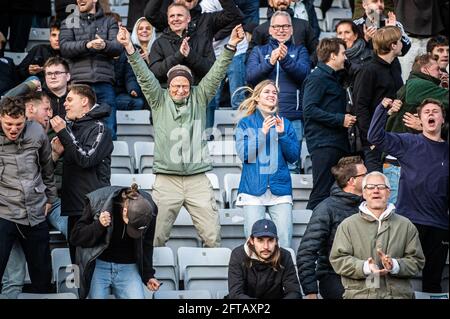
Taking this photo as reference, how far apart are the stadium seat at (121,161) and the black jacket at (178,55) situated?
2.46 ft

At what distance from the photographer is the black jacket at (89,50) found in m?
13.6

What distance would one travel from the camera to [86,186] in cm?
1185

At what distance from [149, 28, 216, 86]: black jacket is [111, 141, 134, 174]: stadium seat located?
75cm

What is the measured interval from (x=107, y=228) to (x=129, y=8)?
198 inches

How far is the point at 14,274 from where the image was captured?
11.4 metres

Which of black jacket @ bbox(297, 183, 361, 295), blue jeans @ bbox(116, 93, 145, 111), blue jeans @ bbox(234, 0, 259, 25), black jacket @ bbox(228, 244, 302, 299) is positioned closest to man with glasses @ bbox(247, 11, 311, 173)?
blue jeans @ bbox(116, 93, 145, 111)

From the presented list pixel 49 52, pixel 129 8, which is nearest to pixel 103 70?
pixel 49 52

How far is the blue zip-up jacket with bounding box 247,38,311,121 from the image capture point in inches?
535

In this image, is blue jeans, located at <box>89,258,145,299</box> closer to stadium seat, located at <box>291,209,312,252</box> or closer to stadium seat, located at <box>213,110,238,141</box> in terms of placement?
stadium seat, located at <box>291,209,312,252</box>

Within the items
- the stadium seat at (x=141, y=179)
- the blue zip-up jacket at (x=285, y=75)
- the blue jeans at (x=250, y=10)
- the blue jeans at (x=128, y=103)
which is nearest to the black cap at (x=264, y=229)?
the stadium seat at (x=141, y=179)

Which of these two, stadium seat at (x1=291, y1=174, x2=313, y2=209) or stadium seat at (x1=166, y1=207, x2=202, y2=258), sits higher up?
stadium seat at (x1=291, y1=174, x2=313, y2=209)

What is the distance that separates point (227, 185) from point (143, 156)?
3.27 ft

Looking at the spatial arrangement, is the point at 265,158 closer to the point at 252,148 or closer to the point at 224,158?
the point at 252,148

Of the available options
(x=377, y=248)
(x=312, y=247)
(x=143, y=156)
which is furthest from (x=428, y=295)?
(x=143, y=156)
